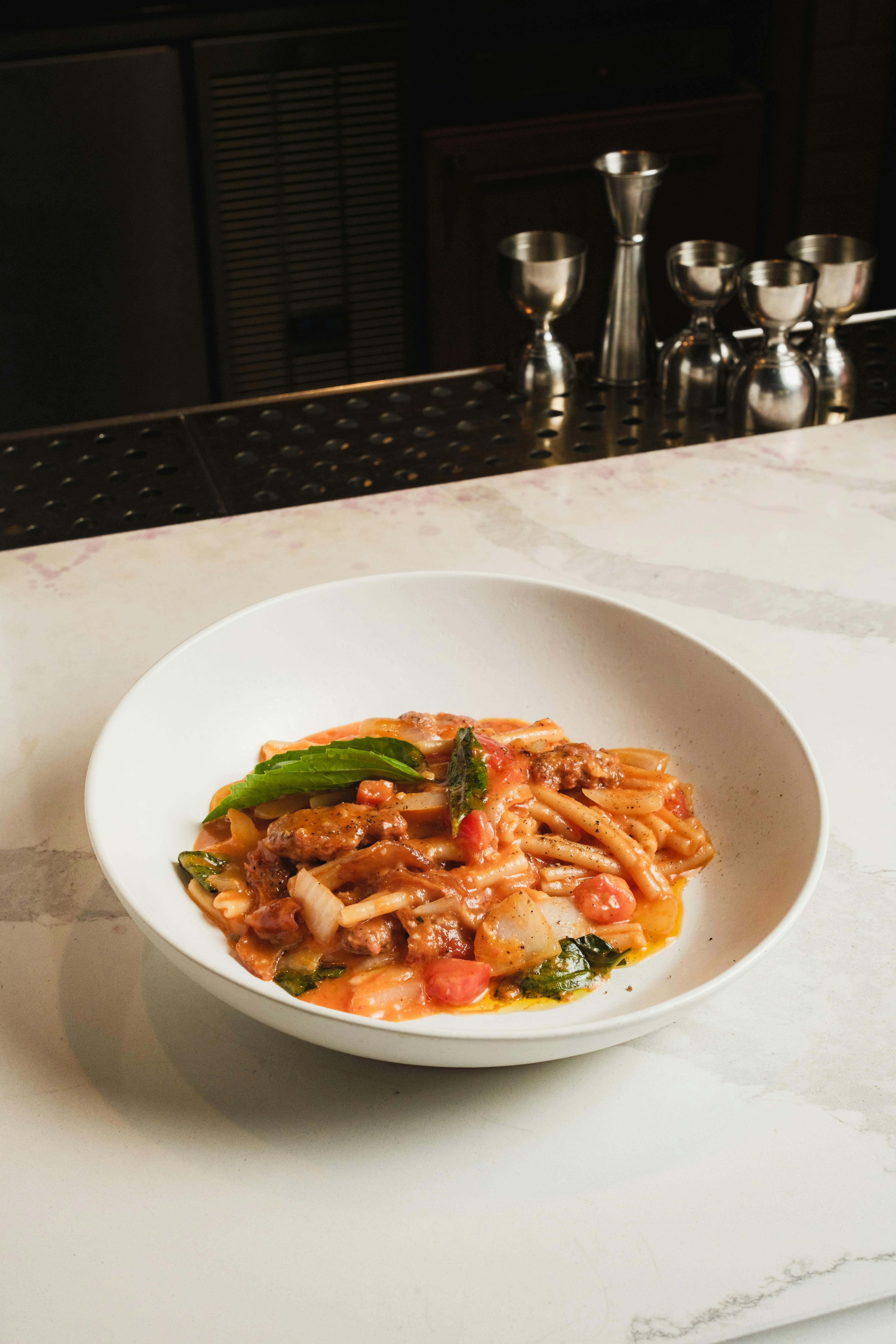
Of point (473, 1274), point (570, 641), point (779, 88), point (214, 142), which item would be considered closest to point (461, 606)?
point (570, 641)

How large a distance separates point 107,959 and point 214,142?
7.45 feet

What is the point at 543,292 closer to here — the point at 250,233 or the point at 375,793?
the point at 375,793

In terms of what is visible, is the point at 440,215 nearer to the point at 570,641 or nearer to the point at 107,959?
the point at 570,641

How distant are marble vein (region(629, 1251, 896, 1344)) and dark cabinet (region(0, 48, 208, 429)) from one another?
2626 millimetres

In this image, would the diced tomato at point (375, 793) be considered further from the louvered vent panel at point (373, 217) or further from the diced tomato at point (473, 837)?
the louvered vent panel at point (373, 217)

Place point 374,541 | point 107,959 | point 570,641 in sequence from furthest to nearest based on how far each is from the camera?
1. point 374,541
2. point 570,641
3. point 107,959

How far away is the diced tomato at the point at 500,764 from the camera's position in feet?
3.65

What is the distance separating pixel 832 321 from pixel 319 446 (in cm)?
81

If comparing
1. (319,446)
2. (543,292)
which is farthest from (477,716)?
(543,292)

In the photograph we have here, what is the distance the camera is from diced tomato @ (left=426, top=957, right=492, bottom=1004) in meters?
0.95

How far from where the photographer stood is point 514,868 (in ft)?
3.41

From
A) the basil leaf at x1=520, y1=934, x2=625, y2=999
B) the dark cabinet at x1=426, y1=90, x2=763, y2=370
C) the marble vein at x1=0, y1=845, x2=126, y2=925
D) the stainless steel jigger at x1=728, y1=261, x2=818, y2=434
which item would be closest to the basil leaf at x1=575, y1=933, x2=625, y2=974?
the basil leaf at x1=520, y1=934, x2=625, y2=999

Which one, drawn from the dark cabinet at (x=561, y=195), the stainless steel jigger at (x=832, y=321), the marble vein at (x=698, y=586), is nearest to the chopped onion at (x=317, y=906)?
the marble vein at (x=698, y=586)

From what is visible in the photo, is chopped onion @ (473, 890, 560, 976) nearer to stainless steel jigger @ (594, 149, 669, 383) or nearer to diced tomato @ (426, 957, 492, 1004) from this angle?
diced tomato @ (426, 957, 492, 1004)
